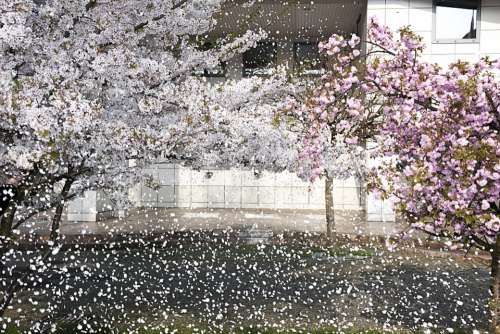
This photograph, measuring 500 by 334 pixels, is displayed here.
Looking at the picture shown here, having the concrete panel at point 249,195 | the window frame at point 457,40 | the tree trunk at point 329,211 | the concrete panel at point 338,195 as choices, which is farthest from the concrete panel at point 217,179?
the window frame at point 457,40

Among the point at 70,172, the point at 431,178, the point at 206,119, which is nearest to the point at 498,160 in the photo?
the point at 431,178

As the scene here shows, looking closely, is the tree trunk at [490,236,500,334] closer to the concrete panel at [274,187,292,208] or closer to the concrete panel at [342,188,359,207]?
the concrete panel at [342,188,359,207]

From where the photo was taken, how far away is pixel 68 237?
1316 centimetres

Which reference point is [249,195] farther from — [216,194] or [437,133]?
[437,133]

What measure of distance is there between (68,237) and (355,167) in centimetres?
742

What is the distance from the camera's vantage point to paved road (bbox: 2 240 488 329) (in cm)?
684

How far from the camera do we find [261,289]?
823 cm

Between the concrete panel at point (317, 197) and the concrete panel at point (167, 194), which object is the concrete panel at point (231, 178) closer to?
the concrete panel at point (167, 194)

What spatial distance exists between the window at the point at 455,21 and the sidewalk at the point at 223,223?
663 cm

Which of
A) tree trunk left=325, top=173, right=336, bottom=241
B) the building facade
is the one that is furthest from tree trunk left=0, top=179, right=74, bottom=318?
the building facade

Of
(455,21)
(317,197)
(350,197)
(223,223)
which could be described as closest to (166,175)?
(223,223)

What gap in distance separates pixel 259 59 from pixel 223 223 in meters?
10.4

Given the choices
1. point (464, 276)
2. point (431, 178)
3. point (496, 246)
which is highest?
point (431, 178)

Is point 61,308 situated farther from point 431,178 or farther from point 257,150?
point 431,178
